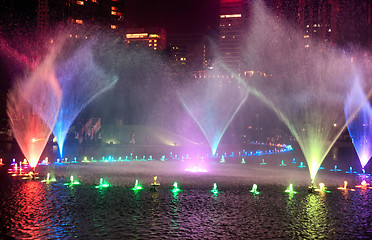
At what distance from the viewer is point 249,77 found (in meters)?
150

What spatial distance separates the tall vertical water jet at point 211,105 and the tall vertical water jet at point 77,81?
788 inches

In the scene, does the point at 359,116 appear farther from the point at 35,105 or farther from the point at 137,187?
the point at 137,187

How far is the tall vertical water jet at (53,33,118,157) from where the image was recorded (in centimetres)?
6397

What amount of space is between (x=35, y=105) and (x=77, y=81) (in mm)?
9668

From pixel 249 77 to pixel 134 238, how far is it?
142133 mm

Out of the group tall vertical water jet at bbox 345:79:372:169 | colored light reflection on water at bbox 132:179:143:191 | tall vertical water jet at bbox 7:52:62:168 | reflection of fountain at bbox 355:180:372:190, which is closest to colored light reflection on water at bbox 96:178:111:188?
colored light reflection on water at bbox 132:179:143:191

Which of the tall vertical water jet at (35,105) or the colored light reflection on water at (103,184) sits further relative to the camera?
the tall vertical water jet at (35,105)

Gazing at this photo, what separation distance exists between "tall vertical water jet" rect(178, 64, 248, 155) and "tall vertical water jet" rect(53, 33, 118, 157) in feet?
65.6

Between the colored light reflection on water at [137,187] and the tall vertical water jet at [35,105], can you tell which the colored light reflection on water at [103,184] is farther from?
the tall vertical water jet at [35,105]

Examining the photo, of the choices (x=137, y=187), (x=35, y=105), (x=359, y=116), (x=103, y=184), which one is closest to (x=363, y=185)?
(x=137, y=187)

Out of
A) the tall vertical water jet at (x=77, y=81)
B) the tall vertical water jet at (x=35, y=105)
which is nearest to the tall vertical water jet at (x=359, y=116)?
the tall vertical water jet at (x=77, y=81)

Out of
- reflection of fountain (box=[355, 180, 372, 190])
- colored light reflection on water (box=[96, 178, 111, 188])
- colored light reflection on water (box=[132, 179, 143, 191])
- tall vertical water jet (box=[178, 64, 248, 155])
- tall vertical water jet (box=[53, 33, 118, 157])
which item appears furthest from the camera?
tall vertical water jet (box=[178, 64, 248, 155])

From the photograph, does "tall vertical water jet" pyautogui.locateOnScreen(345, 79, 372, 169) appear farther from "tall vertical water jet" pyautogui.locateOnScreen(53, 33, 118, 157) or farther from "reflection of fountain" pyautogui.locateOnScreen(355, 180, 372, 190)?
"reflection of fountain" pyautogui.locateOnScreen(355, 180, 372, 190)

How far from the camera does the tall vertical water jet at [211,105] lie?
281 feet
